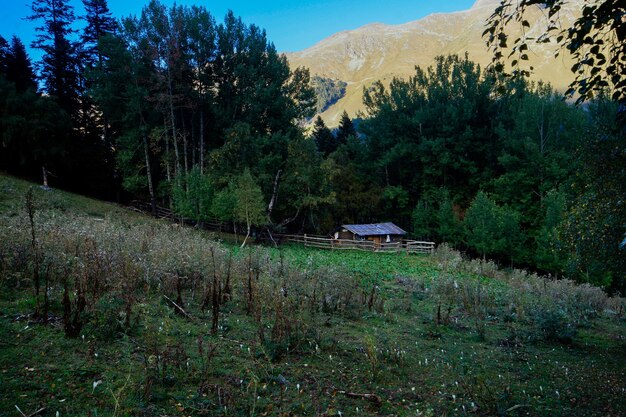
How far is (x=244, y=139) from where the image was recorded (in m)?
33.5

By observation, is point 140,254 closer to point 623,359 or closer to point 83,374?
point 83,374

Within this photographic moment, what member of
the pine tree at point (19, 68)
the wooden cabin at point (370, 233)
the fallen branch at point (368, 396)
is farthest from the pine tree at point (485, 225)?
the pine tree at point (19, 68)

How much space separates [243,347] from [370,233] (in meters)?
34.4

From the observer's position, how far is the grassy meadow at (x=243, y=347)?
15.2ft

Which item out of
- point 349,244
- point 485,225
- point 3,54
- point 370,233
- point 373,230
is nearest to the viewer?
point 3,54

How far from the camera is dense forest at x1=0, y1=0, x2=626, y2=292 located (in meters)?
31.0

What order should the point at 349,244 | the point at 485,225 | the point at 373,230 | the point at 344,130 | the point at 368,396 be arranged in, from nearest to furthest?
the point at 368,396 < the point at 485,225 < the point at 349,244 < the point at 373,230 < the point at 344,130

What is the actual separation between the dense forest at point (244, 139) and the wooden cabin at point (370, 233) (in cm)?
174

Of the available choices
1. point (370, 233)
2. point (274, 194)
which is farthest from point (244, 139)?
point (370, 233)

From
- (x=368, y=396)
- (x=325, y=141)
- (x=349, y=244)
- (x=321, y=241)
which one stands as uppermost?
(x=325, y=141)

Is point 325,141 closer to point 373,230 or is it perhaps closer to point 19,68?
point 373,230

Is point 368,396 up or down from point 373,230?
up

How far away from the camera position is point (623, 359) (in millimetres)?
8711

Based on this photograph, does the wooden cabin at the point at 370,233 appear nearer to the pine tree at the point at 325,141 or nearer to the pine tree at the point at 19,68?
the pine tree at the point at 325,141
